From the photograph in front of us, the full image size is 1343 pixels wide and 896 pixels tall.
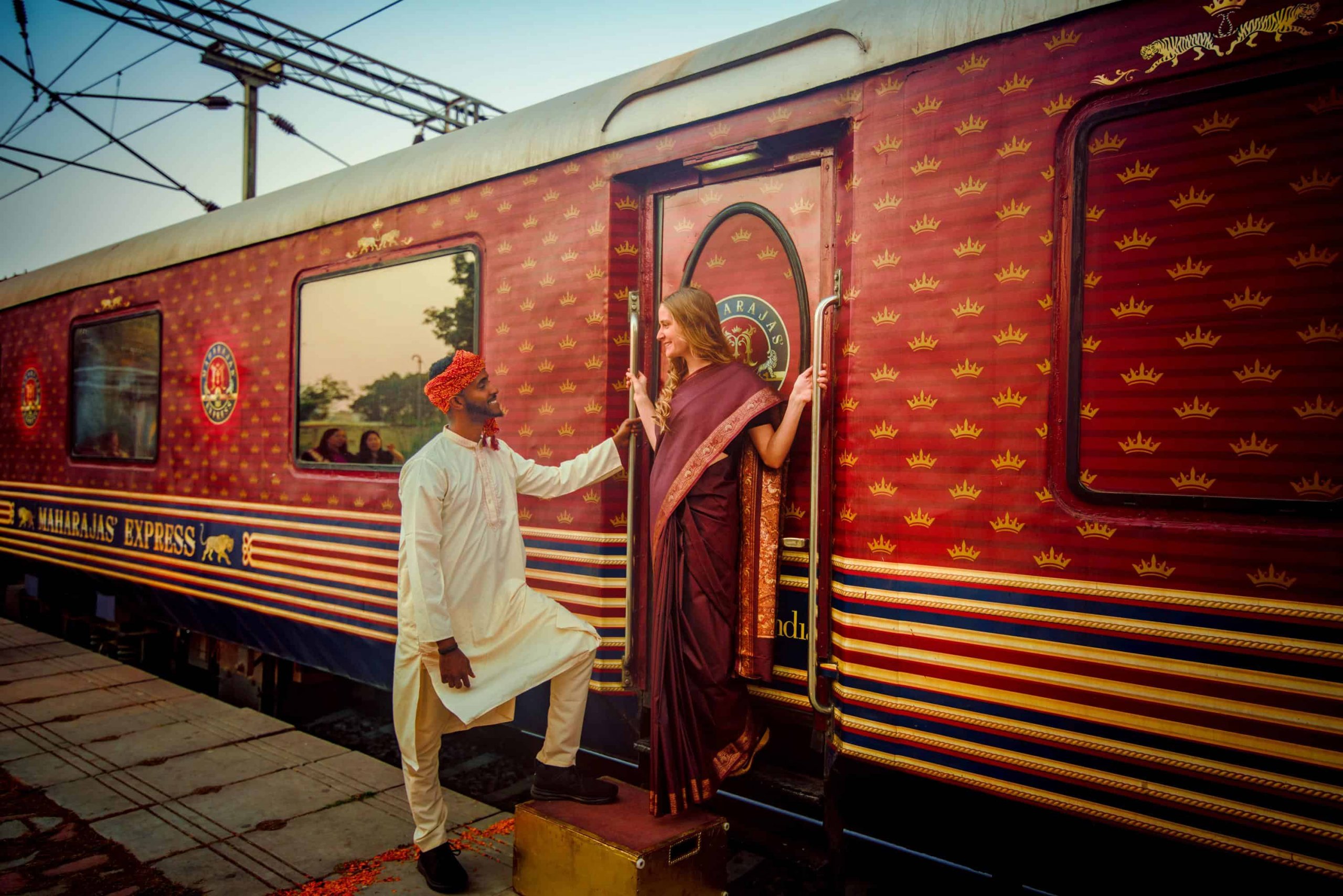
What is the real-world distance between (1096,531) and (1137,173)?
35.8 inches

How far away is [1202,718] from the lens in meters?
1.94

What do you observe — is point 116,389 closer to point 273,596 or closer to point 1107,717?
point 273,596

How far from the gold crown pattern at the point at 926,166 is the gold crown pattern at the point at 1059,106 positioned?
0.30 metres

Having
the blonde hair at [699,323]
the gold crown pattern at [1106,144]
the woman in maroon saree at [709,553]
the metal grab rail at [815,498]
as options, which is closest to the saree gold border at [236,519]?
the woman in maroon saree at [709,553]

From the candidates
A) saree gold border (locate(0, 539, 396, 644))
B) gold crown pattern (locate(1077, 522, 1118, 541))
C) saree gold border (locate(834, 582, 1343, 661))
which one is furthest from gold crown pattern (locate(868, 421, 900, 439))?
saree gold border (locate(0, 539, 396, 644))

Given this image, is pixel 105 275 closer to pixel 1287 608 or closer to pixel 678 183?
pixel 678 183

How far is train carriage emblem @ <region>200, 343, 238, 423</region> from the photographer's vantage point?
16.4 ft

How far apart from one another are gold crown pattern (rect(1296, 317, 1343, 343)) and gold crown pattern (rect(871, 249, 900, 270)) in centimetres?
99

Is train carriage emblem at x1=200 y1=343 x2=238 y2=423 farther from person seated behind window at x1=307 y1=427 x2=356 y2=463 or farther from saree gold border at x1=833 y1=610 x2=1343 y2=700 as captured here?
saree gold border at x1=833 y1=610 x2=1343 y2=700

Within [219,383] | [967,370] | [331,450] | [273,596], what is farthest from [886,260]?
[219,383]

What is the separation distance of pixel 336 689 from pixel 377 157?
324 cm

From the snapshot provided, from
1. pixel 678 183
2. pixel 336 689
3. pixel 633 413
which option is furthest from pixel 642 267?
pixel 336 689

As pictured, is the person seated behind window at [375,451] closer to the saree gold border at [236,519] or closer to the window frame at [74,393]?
the saree gold border at [236,519]

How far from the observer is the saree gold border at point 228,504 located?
4.09 metres
